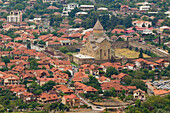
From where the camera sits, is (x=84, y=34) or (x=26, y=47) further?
(x=84, y=34)

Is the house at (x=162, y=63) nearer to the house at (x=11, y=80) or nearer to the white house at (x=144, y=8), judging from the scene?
the house at (x=11, y=80)

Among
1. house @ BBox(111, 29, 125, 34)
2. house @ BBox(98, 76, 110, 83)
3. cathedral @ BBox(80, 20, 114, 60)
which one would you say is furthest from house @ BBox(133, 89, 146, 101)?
house @ BBox(111, 29, 125, 34)

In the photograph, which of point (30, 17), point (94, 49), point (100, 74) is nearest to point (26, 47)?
point (94, 49)

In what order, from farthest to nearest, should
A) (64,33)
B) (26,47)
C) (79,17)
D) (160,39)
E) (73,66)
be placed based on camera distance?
(79,17) < (64,33) < (160,39) < (26,47) < (73,66)

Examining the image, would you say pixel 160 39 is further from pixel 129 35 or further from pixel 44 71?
pixel 44 71

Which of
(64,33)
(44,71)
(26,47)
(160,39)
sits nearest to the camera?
(44,71)

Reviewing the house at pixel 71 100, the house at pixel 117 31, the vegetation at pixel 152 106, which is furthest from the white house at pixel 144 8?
the house at pixel 71 100

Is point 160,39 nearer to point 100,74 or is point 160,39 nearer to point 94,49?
point 94,49
